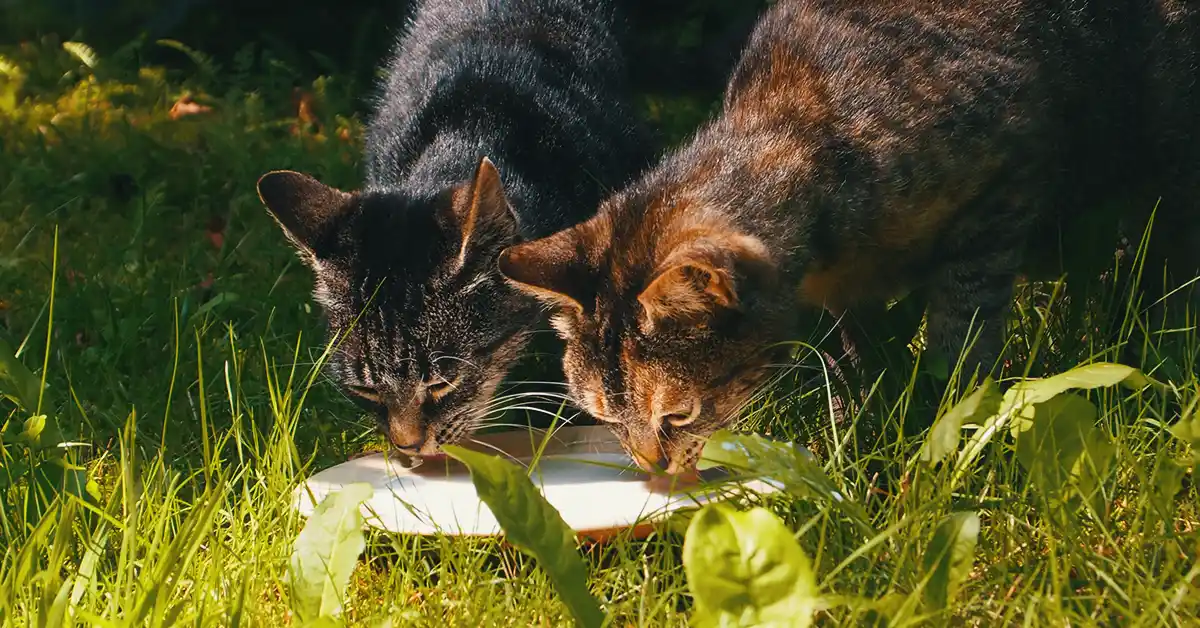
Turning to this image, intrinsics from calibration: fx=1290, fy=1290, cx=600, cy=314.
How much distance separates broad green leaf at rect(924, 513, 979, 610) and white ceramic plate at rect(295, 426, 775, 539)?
1.20ft

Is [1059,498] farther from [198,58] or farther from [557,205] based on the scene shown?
[198,58]

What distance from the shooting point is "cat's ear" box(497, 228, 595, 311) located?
2627mm

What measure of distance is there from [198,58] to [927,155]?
4485 millimetres

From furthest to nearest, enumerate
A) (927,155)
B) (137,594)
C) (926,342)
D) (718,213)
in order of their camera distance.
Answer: (926,342) < (927,155) < (718,213) < (137,594)

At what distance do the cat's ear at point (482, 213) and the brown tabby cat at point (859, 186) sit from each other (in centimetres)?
20

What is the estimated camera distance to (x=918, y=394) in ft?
9.89

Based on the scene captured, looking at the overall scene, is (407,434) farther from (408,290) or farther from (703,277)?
(703,277)

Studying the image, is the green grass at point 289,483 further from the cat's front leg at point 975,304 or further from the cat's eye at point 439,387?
the cat's eye at point 439,387

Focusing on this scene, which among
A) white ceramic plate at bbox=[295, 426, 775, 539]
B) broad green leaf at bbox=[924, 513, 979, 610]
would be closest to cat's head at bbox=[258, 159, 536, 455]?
white ceramic plate at bbox=[295, 426, 775, 539]

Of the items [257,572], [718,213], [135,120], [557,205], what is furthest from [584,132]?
[135,120]

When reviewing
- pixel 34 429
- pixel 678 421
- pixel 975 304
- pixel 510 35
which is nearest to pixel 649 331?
pixel 678 421

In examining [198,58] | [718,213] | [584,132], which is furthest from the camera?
[198,58]

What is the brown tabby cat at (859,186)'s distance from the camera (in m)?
2.71

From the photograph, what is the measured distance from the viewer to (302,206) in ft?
9.87
